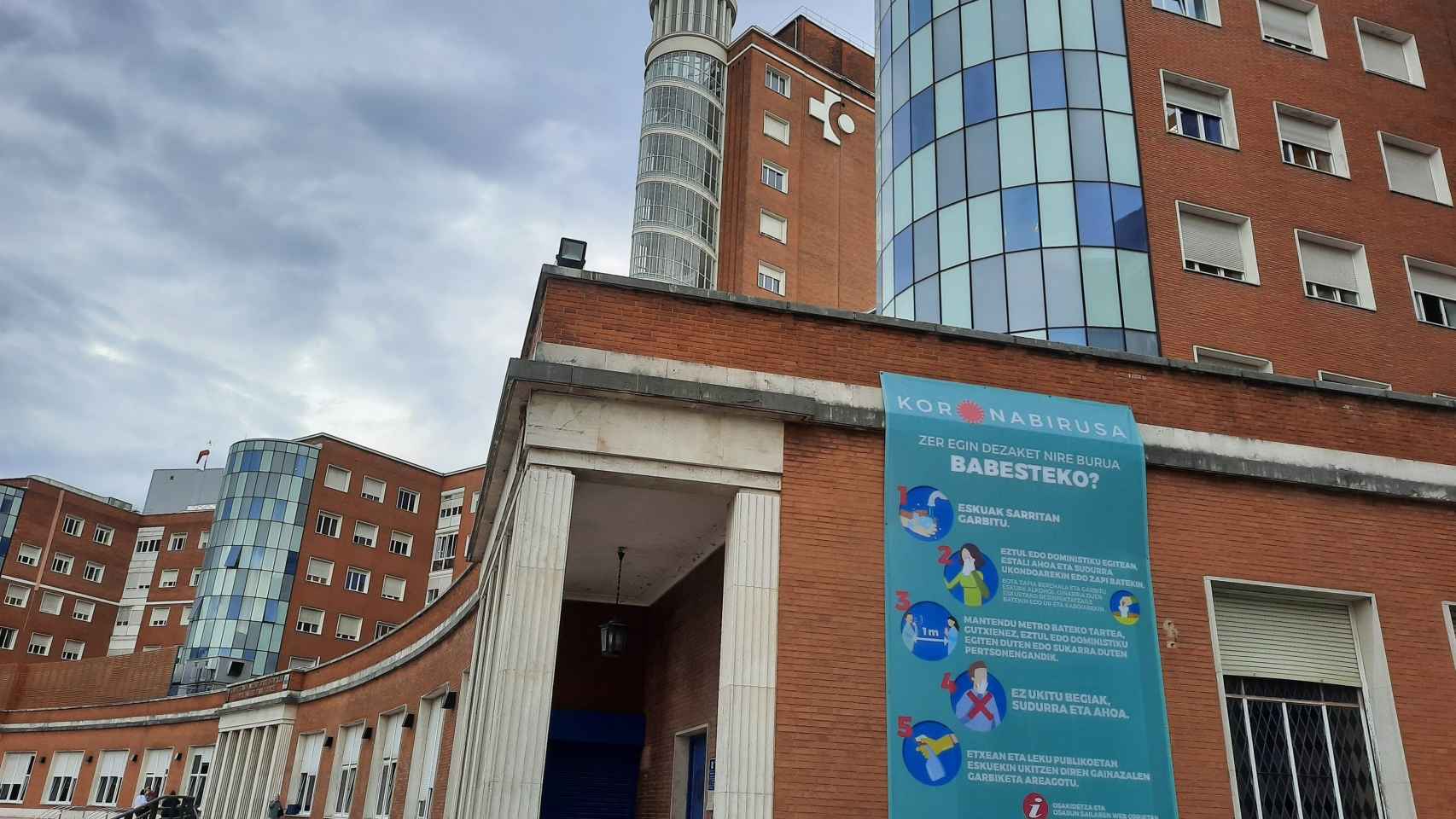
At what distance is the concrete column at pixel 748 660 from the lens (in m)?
8.79

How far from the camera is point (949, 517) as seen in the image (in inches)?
396

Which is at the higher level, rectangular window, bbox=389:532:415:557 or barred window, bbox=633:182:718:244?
barred window, bbox=633:182:718:244

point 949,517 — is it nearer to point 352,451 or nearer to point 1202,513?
point 1202,513

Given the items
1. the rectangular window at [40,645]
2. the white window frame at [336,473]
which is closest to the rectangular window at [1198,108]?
the white window frame at [336,473]

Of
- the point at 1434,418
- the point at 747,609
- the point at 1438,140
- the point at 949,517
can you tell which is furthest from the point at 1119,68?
the point at 747,609

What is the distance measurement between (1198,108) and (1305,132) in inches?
94.8

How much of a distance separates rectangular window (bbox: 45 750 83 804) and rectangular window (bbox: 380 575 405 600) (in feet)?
61.6

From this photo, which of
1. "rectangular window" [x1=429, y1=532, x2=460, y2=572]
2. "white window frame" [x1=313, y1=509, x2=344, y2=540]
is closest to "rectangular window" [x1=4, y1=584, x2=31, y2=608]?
"white window frame" [x1=313, y1=509, x2=344, y2=540]

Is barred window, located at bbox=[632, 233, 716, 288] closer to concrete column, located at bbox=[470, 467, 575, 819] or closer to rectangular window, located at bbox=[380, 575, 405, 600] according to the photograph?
rectangular window, located at bbox=[380, 575, 405, 600]

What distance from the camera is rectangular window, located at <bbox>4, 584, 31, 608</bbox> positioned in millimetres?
63938

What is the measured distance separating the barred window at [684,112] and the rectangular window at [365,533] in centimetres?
2910

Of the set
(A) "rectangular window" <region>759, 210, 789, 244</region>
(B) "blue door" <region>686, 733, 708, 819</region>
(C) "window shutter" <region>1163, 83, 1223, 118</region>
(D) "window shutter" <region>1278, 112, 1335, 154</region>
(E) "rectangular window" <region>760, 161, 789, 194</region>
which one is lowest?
(B) "blue door" <region>686, 733, 708, 819</region>

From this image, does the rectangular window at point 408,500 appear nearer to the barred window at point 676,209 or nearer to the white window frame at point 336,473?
the white window frame at point 336,473

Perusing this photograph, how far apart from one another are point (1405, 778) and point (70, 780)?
4910cm
